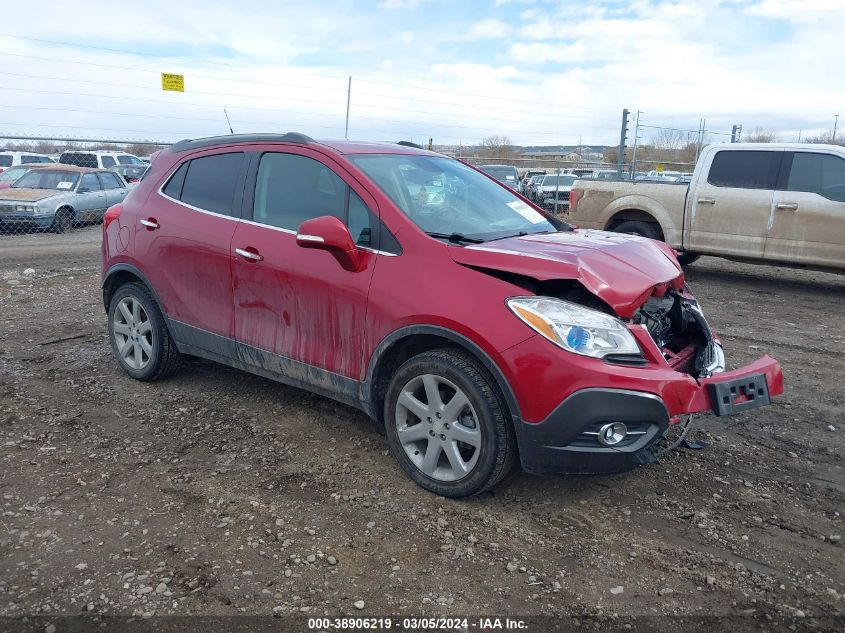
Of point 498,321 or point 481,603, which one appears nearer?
point 481,603

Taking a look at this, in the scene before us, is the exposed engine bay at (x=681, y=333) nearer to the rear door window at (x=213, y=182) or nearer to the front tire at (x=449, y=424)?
the front tire at (x=449, y=424)

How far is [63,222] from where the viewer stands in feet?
46.2

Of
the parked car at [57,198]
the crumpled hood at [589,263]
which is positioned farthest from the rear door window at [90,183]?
the crumpled hood at [589,263]

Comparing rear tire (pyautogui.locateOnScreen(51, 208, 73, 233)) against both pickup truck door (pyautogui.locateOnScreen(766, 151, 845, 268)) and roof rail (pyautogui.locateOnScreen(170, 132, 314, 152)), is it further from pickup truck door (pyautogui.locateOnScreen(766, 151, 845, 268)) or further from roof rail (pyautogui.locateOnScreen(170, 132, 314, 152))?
pickup truck door (pyautogui.locateOnScreen(766, 151, 845, 268))

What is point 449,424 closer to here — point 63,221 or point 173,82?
point 63,221

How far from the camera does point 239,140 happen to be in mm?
4387

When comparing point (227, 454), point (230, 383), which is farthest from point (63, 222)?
point (227, 454)

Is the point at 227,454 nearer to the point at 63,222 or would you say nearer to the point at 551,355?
the point at 551,355

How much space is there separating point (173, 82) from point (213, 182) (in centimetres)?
1182

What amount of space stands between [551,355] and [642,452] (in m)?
0.63

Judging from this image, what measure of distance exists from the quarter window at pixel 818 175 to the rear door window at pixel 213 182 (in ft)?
24.0

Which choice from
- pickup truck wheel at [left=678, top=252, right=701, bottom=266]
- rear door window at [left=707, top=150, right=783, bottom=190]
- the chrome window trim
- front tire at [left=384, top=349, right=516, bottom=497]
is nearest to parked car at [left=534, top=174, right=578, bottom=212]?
pickup truck wheel at [left=678, top=252, right=701, bottom=266]

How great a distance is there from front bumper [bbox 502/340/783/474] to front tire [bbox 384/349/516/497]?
0.46ft

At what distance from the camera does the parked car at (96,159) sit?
772 inches
